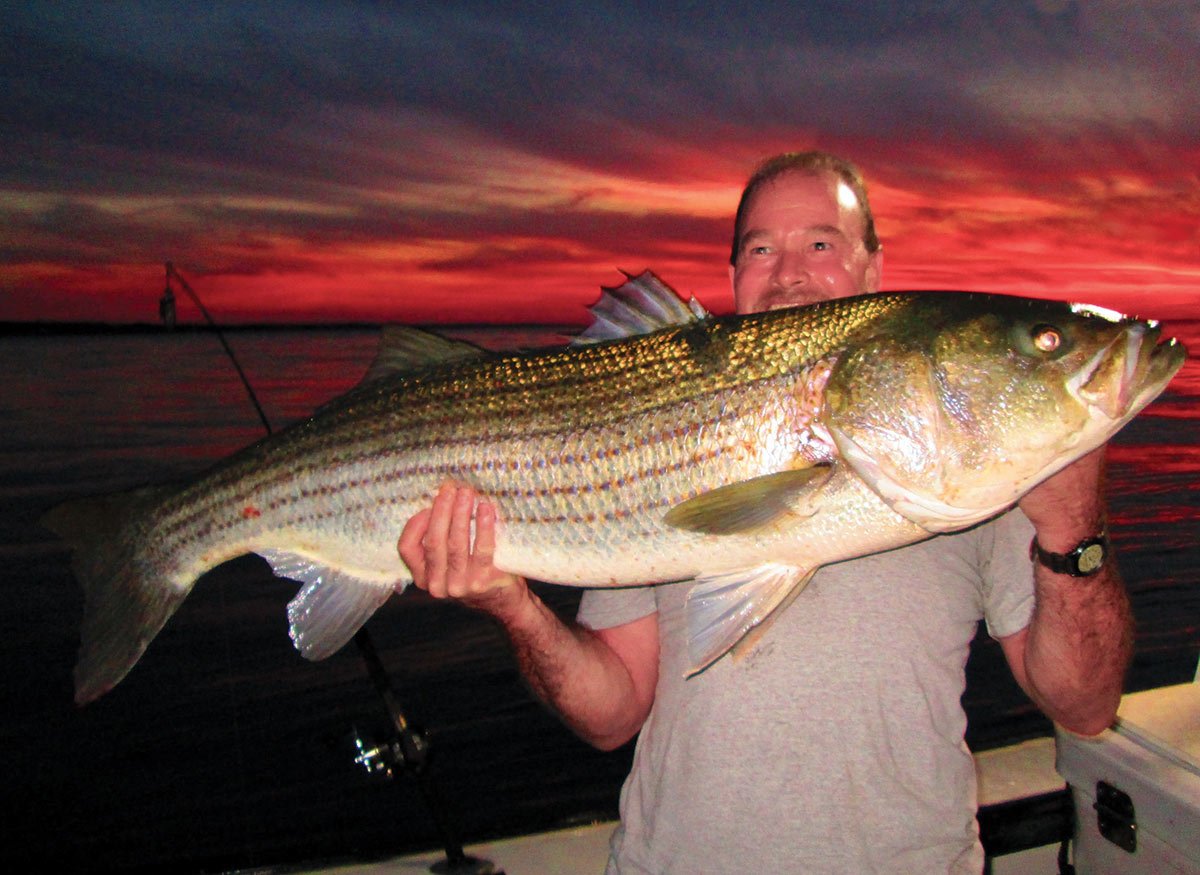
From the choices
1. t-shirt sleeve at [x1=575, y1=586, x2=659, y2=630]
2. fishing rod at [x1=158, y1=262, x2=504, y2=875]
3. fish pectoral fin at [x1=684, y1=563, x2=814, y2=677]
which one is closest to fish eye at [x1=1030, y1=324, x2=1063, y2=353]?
fish pectoral fin at [x1=684, y1=563, x2=814, y2=677]

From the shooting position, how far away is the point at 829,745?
229cm

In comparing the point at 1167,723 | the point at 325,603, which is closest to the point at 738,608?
the point at 325,603

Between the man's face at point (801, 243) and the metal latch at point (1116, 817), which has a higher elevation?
the man's face at point (801, 243)

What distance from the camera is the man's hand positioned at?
2539mm

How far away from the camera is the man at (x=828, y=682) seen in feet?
7.42

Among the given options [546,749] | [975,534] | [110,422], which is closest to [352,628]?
[975,534]

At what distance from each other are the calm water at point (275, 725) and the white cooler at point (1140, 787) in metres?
2.11

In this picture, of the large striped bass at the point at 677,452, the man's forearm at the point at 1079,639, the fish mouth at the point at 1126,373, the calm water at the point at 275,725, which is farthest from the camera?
the calm water at the point at 275,725

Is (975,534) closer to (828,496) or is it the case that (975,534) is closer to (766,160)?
(828,496)

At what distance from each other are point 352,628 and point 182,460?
1940cm

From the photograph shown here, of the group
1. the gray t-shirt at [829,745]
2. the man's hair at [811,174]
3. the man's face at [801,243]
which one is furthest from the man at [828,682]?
the man's hair at [811,174]

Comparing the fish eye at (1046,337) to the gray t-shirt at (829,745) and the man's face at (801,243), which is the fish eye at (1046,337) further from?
the man's face at (801,243)

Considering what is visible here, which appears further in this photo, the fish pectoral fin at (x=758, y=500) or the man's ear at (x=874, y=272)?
the man's ear at (x=874, y=272)

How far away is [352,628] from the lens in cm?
284
